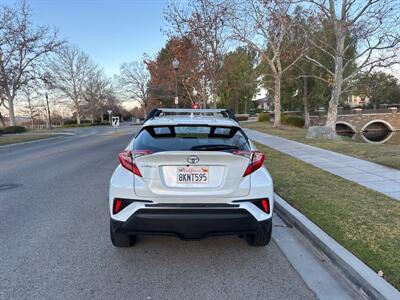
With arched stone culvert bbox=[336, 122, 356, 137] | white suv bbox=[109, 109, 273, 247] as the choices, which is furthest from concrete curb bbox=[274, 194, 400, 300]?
arched stone culvert bbox=[336, 122, 356, 137]

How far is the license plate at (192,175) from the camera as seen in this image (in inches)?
138

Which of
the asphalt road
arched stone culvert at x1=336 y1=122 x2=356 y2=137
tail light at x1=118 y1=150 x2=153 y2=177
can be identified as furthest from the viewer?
arched stone culvert at x1=336 y1=122 x2=356 y2=137

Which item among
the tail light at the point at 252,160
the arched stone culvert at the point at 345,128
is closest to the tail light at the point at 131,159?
the tail light at the point at 252,160

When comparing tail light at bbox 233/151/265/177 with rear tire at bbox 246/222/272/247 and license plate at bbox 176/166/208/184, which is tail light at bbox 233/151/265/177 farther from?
rear tire at bbox 246/222/272/247

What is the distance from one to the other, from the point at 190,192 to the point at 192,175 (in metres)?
0.18

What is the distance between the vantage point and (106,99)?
3022 inches

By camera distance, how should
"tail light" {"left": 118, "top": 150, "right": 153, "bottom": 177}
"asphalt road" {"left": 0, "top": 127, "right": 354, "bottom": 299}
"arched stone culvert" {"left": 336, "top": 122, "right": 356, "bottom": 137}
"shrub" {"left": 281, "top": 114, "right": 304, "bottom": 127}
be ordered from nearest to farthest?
"asphalt road" {"left": 0, "top": 127, "right": 354, "bottom": 299}
"tail light" {"left": 118, "top": 150, "right": 153, "bottom": 177}
"shrub" {"left": 281, "top": 114, "right": 304, "bottom": 127}
"arched stone culvert" {"left": 336, "top": 122, "right": 356, "bottom": 137}

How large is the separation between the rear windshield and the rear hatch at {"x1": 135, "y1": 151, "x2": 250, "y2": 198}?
0.44 ft

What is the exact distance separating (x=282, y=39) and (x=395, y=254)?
24481mm

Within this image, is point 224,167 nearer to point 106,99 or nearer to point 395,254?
point 395,254

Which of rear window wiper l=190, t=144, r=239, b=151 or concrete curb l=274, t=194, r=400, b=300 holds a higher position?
rear window wiper l=190, t=144, r=239, b=151

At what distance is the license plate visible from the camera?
3.51m

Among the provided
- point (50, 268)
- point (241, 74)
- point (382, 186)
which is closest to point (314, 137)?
point (382, 186)

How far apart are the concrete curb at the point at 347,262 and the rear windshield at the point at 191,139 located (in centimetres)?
151
